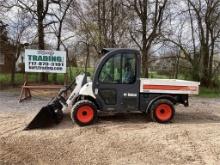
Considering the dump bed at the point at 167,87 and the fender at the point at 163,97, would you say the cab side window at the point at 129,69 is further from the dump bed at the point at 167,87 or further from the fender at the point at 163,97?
the fender at the point at 163,97

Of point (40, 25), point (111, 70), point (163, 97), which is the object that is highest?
point (40, 25)

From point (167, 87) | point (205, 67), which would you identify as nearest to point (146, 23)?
point (205, 67)

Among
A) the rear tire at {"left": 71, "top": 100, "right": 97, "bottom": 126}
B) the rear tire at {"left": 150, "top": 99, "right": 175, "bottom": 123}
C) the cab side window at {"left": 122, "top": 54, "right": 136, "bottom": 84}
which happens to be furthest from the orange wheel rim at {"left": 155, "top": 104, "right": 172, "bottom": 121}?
the rear tire at {"left": 71, "top": 100, "right": 97, "bottom": 126}

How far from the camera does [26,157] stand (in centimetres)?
670

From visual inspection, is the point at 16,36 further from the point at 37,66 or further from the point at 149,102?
the point at 149,102

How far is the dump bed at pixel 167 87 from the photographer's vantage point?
954 centimetres

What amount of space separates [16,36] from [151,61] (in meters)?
7.22

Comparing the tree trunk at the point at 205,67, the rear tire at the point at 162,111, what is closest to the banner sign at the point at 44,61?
the rear tire at the point at 162,111

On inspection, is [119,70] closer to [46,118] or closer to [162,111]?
[162,111]

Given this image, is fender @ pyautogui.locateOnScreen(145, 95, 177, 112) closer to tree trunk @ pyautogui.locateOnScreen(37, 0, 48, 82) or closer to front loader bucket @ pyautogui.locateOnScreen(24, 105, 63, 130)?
front loader bucket @ pyautogui.locateOnScreen(24, 105, 63, 130)

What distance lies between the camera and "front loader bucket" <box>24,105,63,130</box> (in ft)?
28.9

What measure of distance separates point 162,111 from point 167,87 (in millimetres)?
635

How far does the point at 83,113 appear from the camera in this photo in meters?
9.20

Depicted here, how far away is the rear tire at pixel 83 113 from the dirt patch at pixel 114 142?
0.61 feet
